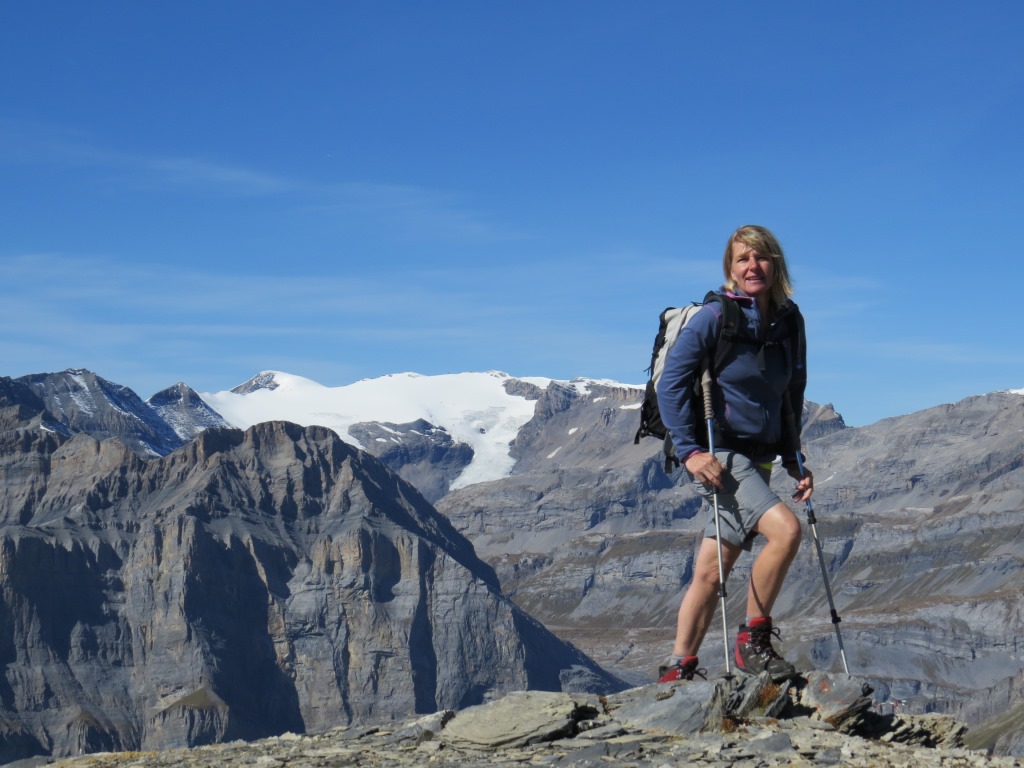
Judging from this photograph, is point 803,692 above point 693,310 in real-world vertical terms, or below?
below

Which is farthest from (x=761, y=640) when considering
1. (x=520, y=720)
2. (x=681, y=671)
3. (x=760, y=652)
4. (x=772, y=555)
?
(x=520, y=720)

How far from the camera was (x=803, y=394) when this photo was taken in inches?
689

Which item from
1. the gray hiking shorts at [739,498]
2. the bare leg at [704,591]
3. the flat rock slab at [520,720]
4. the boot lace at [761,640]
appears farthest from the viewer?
the boot lace at [761,640]

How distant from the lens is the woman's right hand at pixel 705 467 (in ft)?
53.3

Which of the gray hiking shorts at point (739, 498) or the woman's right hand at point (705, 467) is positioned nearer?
the woman's right hand at point (705, 467)

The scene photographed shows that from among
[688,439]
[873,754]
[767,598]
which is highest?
[688,439]

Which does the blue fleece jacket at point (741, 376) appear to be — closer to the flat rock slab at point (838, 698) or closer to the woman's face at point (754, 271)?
the woman's face at point (754, 271)

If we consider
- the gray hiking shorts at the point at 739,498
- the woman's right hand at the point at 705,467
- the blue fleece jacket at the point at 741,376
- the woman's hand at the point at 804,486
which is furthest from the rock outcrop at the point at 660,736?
the blue fleece jacket at the point at 741,376

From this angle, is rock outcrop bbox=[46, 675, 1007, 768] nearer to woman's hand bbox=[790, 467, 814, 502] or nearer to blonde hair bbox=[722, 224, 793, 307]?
woman's hand bbox=[790, 467, 814, 502]

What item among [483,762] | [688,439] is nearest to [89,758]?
[483,762]

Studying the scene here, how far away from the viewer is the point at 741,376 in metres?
16.7

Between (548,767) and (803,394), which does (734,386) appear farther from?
(548,767)

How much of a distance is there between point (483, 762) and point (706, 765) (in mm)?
2585

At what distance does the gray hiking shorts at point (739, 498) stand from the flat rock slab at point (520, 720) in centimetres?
279
